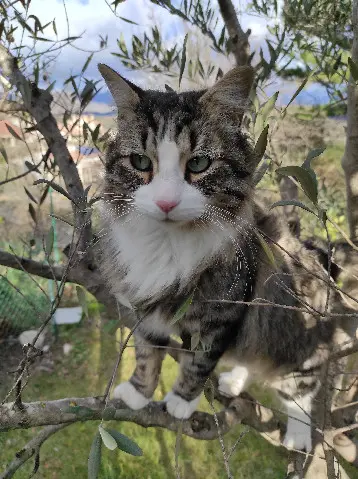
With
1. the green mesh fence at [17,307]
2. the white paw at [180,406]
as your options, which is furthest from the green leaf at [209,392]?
the green mesh fence at [17,307]

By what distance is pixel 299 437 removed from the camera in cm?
161

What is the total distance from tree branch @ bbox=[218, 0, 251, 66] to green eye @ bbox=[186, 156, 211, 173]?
0.78 metres

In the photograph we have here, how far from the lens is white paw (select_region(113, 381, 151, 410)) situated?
1.41 meters

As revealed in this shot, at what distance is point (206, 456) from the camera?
2.44 metres

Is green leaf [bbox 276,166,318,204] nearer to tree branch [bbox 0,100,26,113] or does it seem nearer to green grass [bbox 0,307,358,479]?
tree branch [bbox 0,100,26,113]

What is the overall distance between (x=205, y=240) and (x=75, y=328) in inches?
116

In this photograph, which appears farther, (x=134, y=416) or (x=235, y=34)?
(x=235, y=34)

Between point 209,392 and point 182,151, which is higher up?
point 182,151

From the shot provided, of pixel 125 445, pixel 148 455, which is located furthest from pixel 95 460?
pixel 148 455

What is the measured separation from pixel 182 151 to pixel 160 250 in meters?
0.30

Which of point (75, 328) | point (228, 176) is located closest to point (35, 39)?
point (228, 176)

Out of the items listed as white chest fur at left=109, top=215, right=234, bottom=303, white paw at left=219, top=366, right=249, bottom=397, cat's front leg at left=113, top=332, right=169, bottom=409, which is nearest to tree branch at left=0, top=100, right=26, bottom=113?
white chest fur at left=109, top=215, right=234, bottom=303

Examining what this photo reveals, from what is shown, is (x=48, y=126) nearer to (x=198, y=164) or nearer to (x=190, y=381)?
(x=198, y=164)

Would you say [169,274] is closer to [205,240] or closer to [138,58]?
[205,240]
